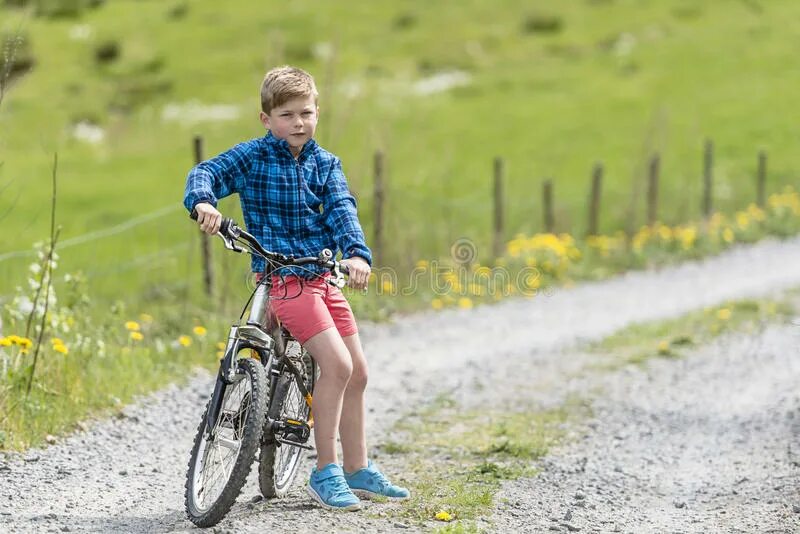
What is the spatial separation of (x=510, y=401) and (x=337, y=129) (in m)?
3.09

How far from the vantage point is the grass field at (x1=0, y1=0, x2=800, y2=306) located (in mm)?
20516

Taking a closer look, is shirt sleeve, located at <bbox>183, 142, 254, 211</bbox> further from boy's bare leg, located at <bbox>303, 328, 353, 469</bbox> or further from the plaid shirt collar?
boy's bare leg, located at <bbox>303, 328, 353, 469</bbox>

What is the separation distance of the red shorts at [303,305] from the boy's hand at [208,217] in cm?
47

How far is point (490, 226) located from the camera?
2050 centimetres

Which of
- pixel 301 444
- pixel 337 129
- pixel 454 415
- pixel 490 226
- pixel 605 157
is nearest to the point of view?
pixel 301 444

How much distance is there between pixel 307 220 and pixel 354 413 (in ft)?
3.10

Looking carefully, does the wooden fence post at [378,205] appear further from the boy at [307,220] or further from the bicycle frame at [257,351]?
the bicycle frame at [257,351]

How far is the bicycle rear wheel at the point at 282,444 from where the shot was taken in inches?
219

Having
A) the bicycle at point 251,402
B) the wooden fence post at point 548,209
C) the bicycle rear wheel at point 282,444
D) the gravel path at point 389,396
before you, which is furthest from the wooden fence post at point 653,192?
the bicycle at point 251,402

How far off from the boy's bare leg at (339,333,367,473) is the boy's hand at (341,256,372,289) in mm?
359

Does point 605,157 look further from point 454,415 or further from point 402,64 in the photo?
point 454,415

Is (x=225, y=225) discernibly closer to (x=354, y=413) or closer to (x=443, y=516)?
(x=354, y=413)

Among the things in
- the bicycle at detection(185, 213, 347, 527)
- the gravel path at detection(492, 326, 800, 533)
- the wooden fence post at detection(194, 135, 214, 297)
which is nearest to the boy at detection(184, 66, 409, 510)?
the bicycle at detection(185, 213, 347, 527)

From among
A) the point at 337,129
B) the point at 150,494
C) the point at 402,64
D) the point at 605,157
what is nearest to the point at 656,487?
the point at 150,494
